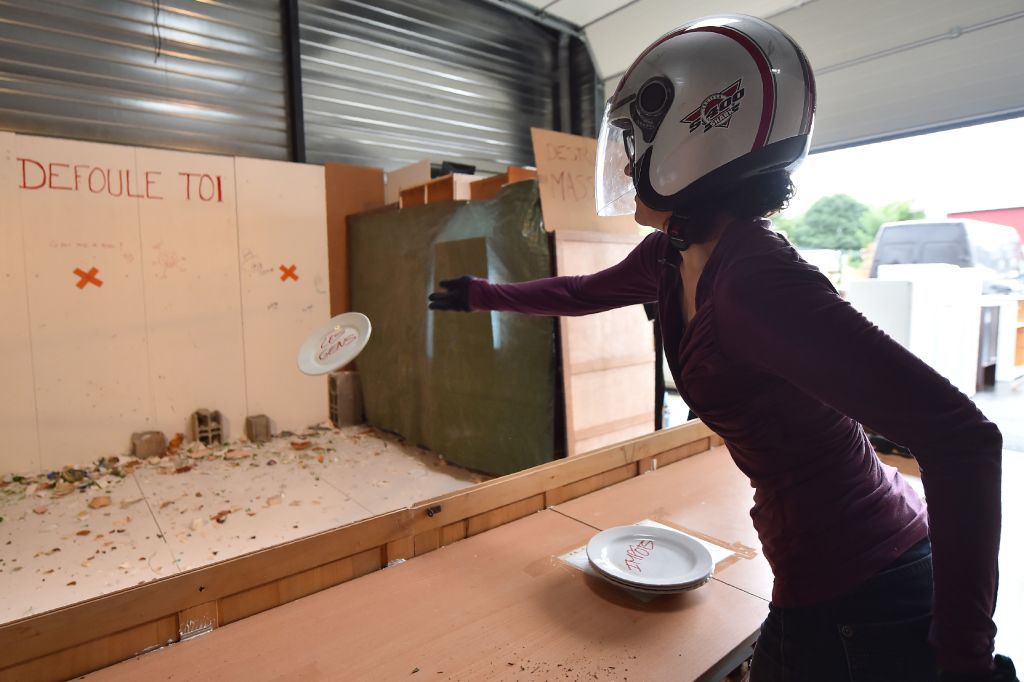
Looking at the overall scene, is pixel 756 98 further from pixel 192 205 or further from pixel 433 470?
pixel 192 205

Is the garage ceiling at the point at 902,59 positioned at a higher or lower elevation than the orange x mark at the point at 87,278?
higher

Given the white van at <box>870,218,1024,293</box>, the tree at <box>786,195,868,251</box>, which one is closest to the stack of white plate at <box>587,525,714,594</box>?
the tree at <box>786,195,868,251</box>

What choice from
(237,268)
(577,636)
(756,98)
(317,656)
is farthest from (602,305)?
(237,268)

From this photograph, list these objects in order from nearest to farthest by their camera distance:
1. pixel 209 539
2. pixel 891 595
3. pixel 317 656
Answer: pixel 891 595 < pixel 317 656 < pixel 209 539

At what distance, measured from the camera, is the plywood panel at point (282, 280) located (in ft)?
12.7

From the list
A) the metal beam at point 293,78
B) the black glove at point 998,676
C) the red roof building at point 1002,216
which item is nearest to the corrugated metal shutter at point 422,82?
the metal beam at point 293,78

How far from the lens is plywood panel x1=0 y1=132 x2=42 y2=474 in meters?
3.08

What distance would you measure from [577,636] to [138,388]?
3598 millimetres

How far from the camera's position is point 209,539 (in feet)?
8.14

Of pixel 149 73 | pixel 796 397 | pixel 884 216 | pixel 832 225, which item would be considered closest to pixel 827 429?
pixel 796 397

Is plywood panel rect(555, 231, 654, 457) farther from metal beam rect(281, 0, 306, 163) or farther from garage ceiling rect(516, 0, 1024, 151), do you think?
metal beam rect(281, 0, 306, 163)

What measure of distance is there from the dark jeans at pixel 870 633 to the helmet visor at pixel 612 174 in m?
0.76

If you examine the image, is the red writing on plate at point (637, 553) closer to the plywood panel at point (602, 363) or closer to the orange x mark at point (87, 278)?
the plywood panel at point (602, 363)

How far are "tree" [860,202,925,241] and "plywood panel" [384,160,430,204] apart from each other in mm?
4351
